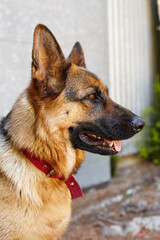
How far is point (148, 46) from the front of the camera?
7.25 meters

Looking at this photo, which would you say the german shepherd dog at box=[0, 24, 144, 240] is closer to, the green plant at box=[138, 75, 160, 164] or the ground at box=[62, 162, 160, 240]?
the ground at box=[62, 162, 160, 240]

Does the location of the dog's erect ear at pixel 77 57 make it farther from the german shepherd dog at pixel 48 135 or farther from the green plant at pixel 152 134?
the green plant at pixel 152 134

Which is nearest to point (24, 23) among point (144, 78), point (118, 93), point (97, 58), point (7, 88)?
point (7, 88)

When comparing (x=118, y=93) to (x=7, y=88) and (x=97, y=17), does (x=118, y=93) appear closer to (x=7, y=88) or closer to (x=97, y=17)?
(x=97, y=17)

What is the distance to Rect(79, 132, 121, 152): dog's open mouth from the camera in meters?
2.47

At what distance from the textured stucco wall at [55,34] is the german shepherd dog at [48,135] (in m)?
1.62

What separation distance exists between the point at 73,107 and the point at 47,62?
17.1 inches

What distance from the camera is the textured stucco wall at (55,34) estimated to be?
154 inches

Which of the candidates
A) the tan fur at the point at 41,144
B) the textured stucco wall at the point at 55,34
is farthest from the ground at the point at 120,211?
the tan fur at the point at 41,144

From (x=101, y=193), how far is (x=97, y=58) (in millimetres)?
2377

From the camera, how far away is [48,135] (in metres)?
2.36

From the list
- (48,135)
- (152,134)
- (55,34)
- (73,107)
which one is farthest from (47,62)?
(152,134)

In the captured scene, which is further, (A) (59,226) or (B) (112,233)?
(B) (112,233)

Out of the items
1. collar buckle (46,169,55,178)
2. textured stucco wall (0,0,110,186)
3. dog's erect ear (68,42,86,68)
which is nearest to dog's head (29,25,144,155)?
collar buckle (46,169,55,178)
